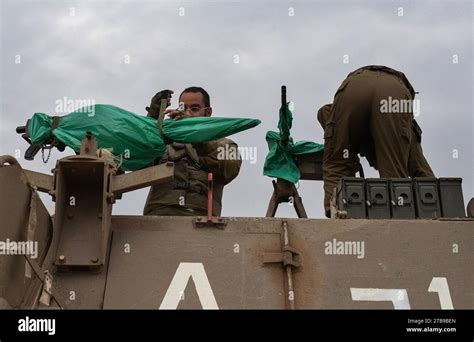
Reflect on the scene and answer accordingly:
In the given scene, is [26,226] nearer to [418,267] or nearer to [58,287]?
[58,287]

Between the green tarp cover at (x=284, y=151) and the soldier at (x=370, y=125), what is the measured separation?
303 mm

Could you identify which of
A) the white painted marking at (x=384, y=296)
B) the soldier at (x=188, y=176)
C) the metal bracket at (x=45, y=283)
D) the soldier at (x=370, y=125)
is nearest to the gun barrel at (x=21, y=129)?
the soldier at (x=188, y=176)

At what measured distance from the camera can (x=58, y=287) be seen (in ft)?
14.8

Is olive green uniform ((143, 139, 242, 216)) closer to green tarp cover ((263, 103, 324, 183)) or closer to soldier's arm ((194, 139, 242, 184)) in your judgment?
soldier's arm ((194, 139, 242, 184))

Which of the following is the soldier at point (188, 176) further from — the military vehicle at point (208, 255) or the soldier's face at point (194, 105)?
the military vehicle at point (208, 255)

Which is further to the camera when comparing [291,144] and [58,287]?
[291,144]

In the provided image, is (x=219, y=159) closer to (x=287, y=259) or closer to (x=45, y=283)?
(x=287, y=259)

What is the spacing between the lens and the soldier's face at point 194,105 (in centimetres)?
678

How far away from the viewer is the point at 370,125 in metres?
5.86

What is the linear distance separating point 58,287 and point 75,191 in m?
0.57

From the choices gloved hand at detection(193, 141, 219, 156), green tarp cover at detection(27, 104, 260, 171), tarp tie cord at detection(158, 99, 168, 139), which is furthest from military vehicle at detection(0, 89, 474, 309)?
gloved hand at detection(193, 141, 219, 156)

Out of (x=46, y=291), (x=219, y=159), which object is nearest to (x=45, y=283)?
(x=46, y=291)

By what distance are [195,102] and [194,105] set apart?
2.1 inches
